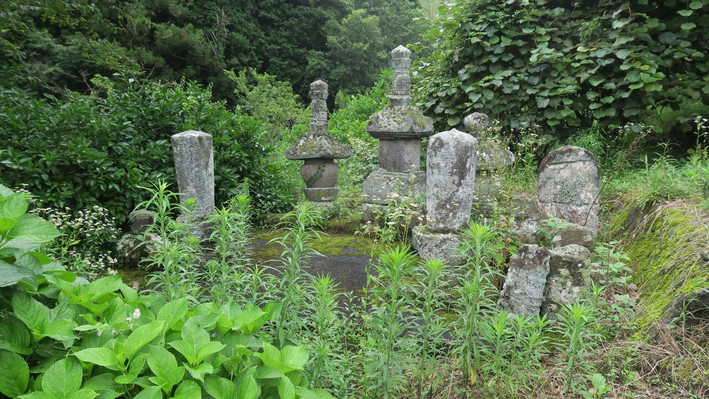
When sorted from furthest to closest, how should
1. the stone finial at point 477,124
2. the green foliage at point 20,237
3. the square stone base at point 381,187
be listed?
the square stone base at point 381,187
the stone finial at point 477,124
the green foliage at point 20,237

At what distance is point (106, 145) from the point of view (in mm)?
4988

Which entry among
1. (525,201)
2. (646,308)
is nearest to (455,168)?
(525,201)

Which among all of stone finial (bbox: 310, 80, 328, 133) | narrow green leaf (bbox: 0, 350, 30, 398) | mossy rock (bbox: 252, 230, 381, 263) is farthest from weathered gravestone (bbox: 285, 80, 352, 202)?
narrow green leaf (bbox: 0, 350, 30, 398)

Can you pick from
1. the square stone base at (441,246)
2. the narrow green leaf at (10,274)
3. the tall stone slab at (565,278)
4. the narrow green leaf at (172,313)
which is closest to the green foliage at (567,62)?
the square stone base at (441,246)

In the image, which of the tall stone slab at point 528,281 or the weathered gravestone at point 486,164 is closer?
the tall stone slab at point 528,281

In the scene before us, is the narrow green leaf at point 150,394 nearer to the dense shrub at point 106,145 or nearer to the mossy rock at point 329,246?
the mossy rock at point 329,246

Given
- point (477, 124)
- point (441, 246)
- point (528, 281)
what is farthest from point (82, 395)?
point (477, 124)

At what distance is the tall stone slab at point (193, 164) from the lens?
14.0 ft

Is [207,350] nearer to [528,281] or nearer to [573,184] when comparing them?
[528,281]

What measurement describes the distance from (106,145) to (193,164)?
1.50m

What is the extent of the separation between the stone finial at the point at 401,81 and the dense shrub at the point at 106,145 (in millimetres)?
2398

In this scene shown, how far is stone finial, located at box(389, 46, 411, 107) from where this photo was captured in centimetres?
626

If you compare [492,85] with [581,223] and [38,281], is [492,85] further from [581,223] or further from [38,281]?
[38,281]

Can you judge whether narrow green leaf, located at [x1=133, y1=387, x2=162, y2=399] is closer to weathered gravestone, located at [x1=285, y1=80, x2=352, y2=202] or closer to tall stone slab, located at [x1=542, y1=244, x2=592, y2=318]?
tall stone slab, located at [x1=542, y1=244, x2=592, y2=318]
